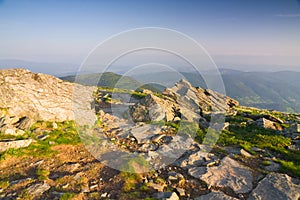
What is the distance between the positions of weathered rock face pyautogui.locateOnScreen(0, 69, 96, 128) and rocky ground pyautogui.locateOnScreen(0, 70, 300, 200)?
0.10 meters

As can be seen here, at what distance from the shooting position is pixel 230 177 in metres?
14.0

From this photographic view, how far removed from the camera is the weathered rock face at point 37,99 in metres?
19.9

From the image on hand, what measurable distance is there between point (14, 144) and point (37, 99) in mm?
5875

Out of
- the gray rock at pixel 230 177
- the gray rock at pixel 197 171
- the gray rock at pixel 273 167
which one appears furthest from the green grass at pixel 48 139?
the gray rock at pixel 273 167

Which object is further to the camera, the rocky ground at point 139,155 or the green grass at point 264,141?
the green grass at point 264,141

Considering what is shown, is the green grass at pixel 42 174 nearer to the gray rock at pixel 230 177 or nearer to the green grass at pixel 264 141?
the gray rock at pixel 230 177

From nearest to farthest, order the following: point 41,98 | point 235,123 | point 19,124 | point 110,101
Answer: point 19,124 < point 41,98 < point 235,123 < point 110,101

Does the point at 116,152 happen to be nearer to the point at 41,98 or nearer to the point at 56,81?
the point at 41,98

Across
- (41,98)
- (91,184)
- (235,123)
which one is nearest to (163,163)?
(91,184)

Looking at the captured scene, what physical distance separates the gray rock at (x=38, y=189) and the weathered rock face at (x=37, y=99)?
942 centimetres

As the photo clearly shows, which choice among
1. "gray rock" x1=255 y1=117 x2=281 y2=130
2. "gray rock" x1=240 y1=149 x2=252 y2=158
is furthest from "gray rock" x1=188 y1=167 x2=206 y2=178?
"gray rock" x1=255 y1=117 x2=281 y2=130

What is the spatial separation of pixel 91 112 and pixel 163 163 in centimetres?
1159

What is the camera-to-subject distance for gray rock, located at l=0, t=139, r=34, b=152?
51.6 ft

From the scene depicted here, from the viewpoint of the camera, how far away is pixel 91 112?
24.0m
